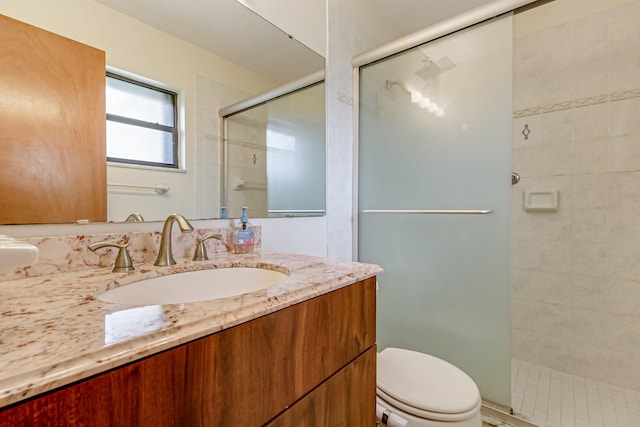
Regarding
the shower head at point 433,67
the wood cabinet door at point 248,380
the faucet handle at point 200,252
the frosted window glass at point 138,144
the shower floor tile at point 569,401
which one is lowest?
the shower floor tile at point 569,401

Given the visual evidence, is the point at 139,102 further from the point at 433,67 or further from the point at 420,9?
the point at 420,9

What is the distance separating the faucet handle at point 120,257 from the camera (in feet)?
2.39

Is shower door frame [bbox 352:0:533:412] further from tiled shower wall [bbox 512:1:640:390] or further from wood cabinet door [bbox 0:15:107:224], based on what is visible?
wood cabinet door [bbox 0:15:107:224]

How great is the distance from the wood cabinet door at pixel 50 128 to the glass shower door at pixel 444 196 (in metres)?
1.29

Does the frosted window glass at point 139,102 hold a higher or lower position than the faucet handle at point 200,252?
higher

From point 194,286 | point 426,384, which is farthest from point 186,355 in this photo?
point 426,384

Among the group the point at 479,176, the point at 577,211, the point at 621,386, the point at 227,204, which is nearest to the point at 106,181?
the point at 227,204

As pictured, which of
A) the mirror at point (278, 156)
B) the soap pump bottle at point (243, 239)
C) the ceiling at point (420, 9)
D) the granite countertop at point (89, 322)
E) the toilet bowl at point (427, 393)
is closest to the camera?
the granite countertop at point (89, 322)

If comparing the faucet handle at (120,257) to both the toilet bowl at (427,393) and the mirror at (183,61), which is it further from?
the toilet bowl at (427,393)

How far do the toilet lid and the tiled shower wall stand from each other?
1247 millimetres

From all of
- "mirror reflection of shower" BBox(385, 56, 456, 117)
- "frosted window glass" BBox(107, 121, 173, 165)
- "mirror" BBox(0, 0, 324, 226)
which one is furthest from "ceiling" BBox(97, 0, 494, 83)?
"mirror reflection of shower" BBox(385, 56, 456, 117)

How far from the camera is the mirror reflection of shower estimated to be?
4.81ft

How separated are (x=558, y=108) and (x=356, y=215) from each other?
1396mm

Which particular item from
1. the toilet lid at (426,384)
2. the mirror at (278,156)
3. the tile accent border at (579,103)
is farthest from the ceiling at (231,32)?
the tile accent border at (579,103)
